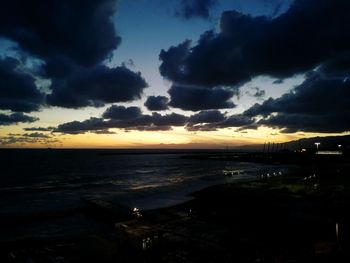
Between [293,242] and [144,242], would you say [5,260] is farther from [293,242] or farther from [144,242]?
[293,242]

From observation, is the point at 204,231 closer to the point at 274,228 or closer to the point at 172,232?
the point at 172,232

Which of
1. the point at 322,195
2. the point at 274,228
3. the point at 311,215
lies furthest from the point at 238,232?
the point at 322,195

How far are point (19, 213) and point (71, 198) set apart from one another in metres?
15.3

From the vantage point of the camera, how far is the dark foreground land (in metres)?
22.8

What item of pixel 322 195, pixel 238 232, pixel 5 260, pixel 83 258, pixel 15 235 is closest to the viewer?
pixel 83 258

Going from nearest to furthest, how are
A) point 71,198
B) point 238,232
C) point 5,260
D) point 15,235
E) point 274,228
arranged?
point 5,260 → point 238,232 → point 274,228 → point 15,235 → point 71,198

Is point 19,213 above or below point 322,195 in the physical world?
below

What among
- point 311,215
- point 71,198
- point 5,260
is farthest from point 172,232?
point 71,198

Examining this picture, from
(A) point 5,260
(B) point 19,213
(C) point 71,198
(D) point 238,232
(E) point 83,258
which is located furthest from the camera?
(C) point 71,198

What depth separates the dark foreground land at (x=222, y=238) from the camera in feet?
74.7

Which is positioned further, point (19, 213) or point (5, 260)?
point (19, 213)

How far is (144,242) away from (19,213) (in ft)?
126

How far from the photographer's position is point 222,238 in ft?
A: 86.5

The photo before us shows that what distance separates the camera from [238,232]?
93.5 ft
